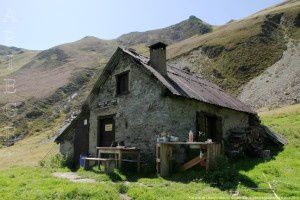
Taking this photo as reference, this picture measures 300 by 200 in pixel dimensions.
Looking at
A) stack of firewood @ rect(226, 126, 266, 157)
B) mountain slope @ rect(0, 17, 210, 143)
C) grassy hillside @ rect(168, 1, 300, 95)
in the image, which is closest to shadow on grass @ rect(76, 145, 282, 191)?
stack of firewood @ rect(226, 126, 266, 157)

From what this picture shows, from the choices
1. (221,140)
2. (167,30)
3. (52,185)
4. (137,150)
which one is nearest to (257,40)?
(221,140)

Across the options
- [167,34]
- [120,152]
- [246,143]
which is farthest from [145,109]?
[167,34]

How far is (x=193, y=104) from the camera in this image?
774 inches

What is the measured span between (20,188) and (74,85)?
74.9 meters

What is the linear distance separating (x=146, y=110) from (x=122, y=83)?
337cm

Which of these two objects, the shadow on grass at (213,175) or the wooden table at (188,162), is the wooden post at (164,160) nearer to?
the wooden table at (188,162)

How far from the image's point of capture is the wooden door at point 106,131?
21.9 m

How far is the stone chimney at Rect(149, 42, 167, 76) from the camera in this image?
67.3 feet

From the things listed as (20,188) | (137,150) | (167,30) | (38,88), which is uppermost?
(167,30)

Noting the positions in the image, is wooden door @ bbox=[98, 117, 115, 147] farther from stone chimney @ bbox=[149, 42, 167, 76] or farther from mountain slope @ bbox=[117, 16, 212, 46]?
mountain slope @ bbox=[117, 16, 212, 46]

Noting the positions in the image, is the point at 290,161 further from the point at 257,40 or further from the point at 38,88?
the point at 38,88

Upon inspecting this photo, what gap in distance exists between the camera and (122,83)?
72.0ft

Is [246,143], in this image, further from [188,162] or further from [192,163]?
[192,163]

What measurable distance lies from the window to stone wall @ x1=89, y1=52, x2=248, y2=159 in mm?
284
